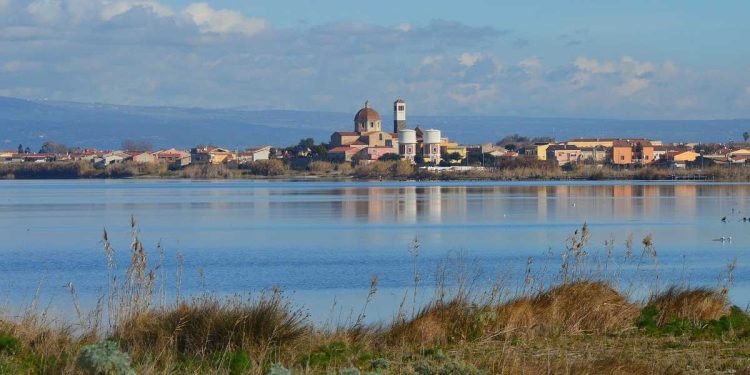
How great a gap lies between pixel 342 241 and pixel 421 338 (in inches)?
932

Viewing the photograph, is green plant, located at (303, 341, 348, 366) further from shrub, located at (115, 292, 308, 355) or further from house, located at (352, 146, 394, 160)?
house, located at (352, 146, 394, 160)

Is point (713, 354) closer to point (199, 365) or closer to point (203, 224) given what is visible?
point (199, 365)

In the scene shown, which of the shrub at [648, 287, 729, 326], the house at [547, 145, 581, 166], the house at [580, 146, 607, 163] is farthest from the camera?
the house at [580, 146, 607, 163]

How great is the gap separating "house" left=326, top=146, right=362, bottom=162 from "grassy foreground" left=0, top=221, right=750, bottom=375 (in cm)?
12594

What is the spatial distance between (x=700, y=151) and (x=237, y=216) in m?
112

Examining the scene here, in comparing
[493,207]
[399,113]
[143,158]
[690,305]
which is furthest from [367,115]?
[690,305]

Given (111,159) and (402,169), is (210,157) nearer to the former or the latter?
(111,159)

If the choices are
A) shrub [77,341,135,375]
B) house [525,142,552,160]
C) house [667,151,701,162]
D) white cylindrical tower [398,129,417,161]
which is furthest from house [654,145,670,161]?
shrub [77,341,135,375]

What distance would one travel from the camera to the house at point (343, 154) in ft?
453

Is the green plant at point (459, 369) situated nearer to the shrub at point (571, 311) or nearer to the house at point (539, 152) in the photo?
the shrub at point (571, 311)

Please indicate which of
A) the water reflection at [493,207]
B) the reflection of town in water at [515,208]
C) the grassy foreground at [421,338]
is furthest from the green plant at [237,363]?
the reflection of town in water at [515,208]

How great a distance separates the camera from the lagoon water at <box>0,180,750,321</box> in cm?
2036

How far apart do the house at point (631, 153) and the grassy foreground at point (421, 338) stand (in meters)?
126

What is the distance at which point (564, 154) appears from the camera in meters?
139
